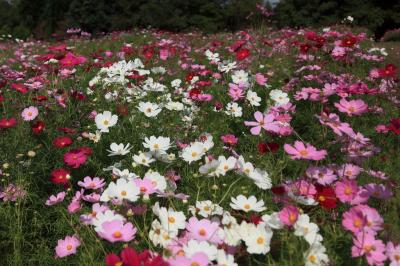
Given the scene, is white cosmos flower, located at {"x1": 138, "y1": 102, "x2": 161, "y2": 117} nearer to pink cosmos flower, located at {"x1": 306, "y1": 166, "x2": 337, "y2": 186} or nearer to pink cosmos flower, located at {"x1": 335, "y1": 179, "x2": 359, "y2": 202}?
pink cosmos flower, located at {"x1": 306, "y1": 166, "x2": 337, "y2": 186}

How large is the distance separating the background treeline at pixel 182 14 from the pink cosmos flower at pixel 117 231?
17.7 m

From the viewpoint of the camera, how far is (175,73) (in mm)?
4281

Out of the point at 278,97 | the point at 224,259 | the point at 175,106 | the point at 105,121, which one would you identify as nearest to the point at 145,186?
the point at 224,259

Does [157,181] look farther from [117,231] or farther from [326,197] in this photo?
[326,197]

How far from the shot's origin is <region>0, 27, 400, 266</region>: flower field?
138 centimetres

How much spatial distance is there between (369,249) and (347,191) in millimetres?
252

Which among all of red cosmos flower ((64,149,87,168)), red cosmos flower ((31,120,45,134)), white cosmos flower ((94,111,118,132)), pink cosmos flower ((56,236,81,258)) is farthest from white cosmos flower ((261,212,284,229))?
red cosmos flower ((31,120,45,134))

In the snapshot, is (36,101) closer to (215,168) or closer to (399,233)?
(215,168)

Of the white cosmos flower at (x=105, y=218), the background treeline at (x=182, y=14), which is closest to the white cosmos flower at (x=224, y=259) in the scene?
the white cosmos flower at (x=105, y=218)

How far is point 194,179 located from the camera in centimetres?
208

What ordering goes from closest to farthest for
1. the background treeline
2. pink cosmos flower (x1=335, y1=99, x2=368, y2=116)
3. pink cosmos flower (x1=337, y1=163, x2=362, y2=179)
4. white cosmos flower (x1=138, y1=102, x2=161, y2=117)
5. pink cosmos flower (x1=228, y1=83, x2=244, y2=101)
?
pink cosmos flower (x1=337, y1=163, x2=362, y2=179) → pink cosmos flower (x1=335, y1=99, x2=368, y2=116) → white cosmos flower (x1=138, y1=102, x2=161, y2=117) → pink cosmos flower (x1=228, y1=83, x2=244, y2=101) → the background treeline

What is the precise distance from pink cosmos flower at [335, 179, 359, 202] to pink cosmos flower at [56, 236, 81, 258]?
3.27ft

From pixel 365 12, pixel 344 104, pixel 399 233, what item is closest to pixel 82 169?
pixel 344 104

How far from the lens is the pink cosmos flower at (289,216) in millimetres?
1330
